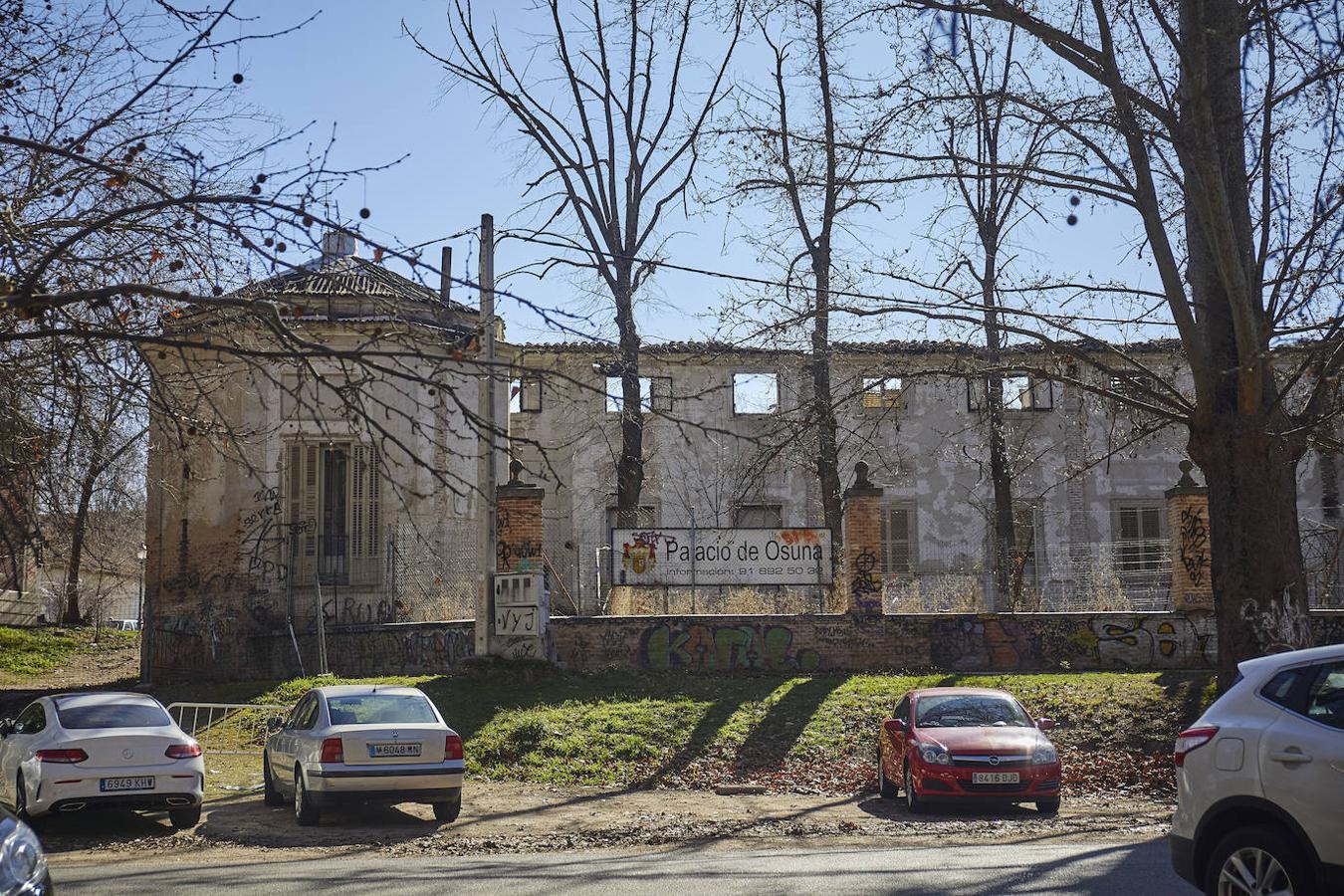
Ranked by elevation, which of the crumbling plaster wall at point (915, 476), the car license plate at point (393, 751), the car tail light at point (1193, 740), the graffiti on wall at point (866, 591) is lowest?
the car license plate at point (393, 751)

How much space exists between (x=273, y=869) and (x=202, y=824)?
4042 millimetres

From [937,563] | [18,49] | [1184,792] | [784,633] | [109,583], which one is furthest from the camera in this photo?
[109,583]

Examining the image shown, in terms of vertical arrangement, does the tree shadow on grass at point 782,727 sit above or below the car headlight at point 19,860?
below

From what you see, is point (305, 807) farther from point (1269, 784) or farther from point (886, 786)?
point (1269, 784)

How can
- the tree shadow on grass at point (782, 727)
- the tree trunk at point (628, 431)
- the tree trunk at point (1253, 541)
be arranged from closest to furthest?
the tree trunk at point (1253, 541)
the tree shadow on grass at point (782, 727)
the tree trunk at point (628, 431)

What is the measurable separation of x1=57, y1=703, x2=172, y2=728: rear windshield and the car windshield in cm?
859

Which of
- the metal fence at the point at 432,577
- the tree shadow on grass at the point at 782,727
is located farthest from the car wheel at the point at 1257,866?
the metal fence at the point at 432,577

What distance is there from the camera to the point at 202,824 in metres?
14.5

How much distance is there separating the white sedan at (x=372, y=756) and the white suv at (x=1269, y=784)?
8.47 meters

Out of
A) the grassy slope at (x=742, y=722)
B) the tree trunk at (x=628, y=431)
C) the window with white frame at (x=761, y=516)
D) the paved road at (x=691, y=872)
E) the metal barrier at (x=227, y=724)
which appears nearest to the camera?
the paved road at (x=691, y=872)

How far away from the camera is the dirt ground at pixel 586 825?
12.7 meters

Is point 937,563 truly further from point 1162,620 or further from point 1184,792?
point 1184,792

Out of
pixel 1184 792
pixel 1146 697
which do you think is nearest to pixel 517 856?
pixel 1184 792

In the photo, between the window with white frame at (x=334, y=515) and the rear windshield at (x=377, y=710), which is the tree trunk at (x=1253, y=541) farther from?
the window with white frame at (x=334, y=515)
